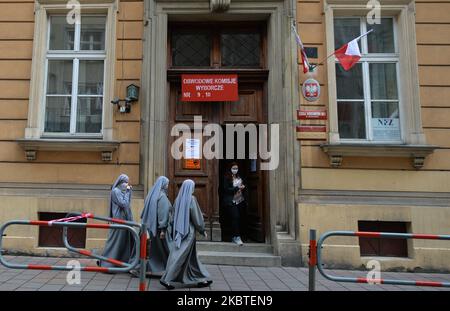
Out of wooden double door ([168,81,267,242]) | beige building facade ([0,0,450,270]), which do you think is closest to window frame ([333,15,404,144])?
beige building facade ([0,0,450,270])

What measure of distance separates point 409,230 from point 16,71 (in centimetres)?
876

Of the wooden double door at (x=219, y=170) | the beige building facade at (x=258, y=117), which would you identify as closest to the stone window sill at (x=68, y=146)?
the beige building facade at (x=258, y=117)

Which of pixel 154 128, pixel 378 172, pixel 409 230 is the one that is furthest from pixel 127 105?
pixel 409 230

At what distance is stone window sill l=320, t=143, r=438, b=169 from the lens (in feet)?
25.7

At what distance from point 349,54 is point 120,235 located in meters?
5.45

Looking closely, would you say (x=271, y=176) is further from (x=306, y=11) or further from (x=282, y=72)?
(x=306, y=11)

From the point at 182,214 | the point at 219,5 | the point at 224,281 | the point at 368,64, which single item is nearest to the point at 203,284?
the point at 224,281

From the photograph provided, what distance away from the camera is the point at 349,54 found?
7.73 meters

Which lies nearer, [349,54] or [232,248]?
[349,54]

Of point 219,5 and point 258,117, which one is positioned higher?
point 219,5

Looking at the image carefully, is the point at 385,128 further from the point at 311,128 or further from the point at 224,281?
the point at 224,281

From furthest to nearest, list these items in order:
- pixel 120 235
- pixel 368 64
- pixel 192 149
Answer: pixel 192 149, pixel 368 64, pixel 120 235
